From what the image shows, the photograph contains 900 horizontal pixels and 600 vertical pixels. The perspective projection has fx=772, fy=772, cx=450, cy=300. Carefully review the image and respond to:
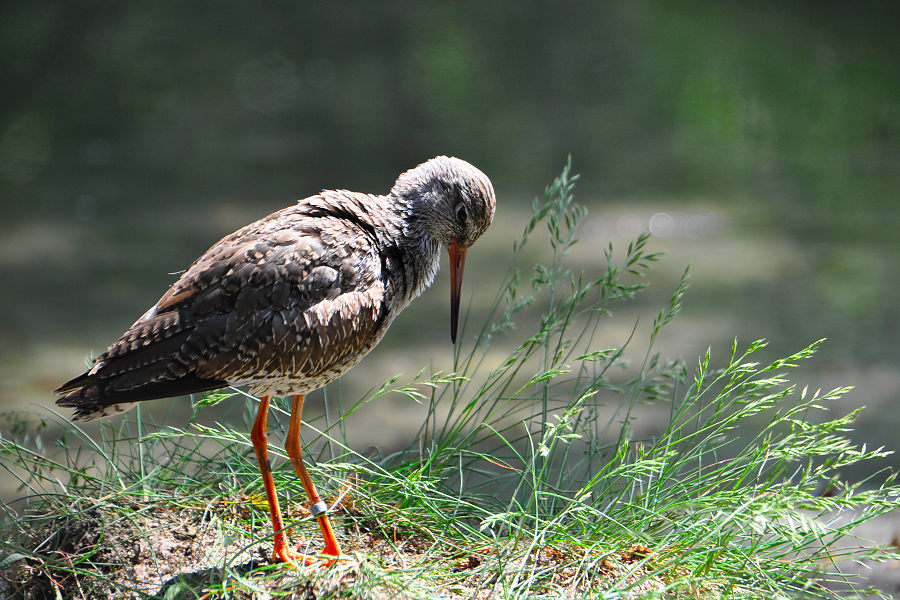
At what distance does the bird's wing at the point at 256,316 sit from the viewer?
2205mm

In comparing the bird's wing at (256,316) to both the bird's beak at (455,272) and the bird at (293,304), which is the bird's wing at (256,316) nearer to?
the bird at (293,304)

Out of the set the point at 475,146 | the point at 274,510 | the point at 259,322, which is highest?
the point at 475,146

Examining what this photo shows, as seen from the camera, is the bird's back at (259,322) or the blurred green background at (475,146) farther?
the blurred green background at (475,146)

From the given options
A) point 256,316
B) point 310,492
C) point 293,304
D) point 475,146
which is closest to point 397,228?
point 293,304

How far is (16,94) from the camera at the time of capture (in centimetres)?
844

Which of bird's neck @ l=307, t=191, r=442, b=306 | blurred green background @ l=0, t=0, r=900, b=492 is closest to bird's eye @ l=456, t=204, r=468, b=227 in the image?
bird's neck @ l=307, t=191, r=442, b=306

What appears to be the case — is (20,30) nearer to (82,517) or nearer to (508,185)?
(508,185)

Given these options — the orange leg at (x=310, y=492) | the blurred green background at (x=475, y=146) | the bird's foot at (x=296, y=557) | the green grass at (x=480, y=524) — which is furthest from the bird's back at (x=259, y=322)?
the blurred green background at (x=475, y=146)

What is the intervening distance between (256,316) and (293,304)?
12cm

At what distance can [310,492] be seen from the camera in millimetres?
2418

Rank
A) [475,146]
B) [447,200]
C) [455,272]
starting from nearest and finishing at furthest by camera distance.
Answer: [447,200], [455,272], [475,146]

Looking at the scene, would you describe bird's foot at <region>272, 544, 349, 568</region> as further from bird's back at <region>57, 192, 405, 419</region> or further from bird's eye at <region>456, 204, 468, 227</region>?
bird's eye at <region>456, 204, 468, 227</region>

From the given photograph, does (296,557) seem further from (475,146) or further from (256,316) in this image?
(475,146)

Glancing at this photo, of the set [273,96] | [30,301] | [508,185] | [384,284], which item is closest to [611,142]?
[508,185]
